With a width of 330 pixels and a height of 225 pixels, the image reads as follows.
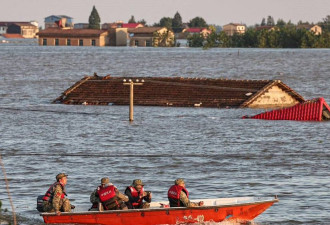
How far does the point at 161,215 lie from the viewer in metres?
34.9

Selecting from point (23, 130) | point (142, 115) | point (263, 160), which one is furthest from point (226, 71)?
point (263, 160)

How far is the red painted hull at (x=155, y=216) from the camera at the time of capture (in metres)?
34.5

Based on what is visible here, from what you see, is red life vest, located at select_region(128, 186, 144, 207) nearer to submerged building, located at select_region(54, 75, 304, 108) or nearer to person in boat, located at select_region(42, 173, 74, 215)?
person in boat, located at select_region(42, 173, 74, 215)

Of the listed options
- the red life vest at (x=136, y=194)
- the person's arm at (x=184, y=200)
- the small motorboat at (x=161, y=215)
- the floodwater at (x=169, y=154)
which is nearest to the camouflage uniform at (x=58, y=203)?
the small motorboat at (x=161, y=215)

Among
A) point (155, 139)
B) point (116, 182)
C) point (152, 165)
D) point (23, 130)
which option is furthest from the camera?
point (23, 130)

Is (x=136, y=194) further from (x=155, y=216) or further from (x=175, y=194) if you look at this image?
(x=175, y=194)

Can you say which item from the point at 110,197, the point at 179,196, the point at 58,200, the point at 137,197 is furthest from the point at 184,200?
the point at 58,200

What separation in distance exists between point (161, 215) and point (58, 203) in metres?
4.01

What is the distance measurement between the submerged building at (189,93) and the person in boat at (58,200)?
57.8m

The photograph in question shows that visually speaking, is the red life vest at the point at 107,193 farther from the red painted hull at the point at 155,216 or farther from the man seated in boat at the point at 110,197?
the red painted hull at the point at 155,216

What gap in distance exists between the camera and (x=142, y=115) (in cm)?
8800

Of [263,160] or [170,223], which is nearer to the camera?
[170,223]

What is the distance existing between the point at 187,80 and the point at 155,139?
3204 cm

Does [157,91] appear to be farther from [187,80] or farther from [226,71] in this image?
[226,71]
